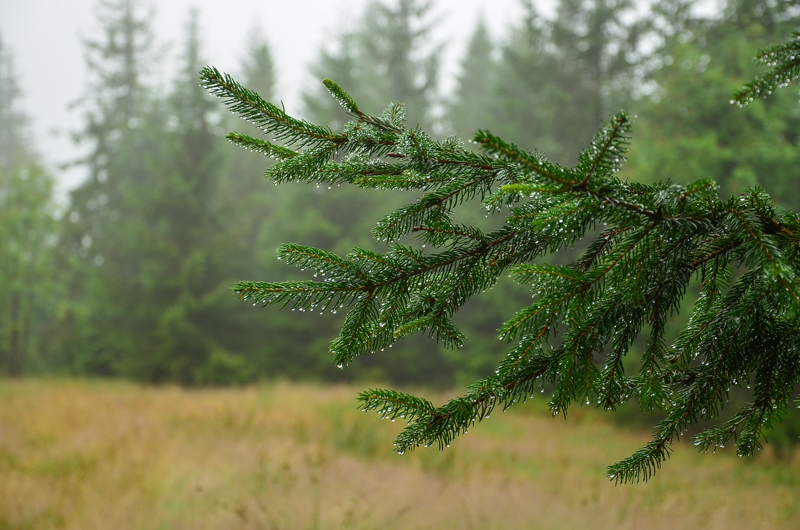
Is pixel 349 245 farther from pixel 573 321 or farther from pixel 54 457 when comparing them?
pixel 573 321

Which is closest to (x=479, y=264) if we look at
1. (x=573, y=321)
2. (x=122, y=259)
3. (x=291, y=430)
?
(x=573, y=321)

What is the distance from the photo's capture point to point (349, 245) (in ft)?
46.1

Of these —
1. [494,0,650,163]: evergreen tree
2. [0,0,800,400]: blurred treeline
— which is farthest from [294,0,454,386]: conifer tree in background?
[494,0,650,163]: evergreen tree

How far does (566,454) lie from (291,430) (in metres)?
4.68

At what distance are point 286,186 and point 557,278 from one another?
16521mm

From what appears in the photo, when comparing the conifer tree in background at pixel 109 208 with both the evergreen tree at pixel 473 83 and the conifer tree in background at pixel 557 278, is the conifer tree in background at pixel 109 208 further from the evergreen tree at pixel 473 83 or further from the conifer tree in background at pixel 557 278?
the conifer tree in background at pixel 557 278

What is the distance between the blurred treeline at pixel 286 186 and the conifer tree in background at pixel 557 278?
26.5 feet

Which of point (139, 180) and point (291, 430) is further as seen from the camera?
point (139, 180)

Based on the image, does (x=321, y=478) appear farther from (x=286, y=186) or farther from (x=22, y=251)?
(x=22, y=251)

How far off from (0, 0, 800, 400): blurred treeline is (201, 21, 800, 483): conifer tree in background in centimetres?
808

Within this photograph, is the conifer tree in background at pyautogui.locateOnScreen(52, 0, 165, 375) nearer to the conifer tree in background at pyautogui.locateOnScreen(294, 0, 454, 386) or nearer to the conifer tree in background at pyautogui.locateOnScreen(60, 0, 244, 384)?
the conifer tree in background at pyautogui.locateOnScreen(60, 0, 244, 384)

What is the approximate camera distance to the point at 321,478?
5102mm

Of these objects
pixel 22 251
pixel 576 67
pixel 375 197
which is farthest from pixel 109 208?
→ pixel 576 67

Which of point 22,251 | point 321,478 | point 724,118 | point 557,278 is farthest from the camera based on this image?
point 22,251
